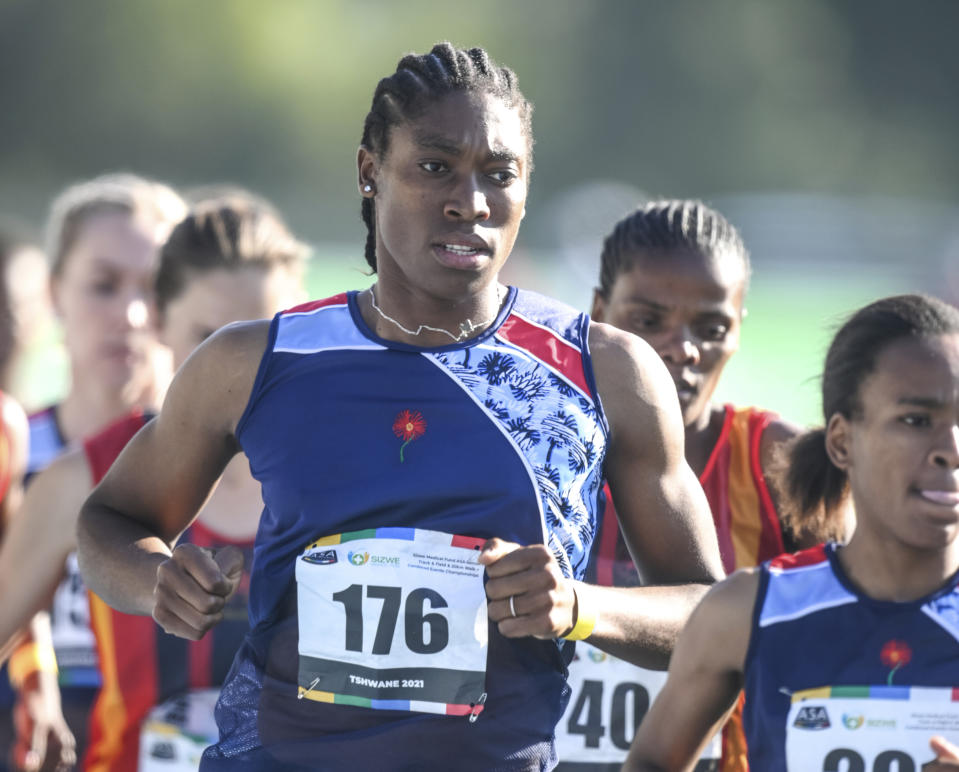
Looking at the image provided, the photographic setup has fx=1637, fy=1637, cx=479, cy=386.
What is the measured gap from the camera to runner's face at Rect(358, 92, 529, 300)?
3.14 metres

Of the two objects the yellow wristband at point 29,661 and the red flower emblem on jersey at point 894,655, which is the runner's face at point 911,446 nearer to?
the red flower emblem on jersey at point 894,655

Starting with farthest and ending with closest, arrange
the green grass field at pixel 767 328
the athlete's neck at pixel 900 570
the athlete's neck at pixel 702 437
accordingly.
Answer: the green grass field at pixel 767 328 < the athlete's neck at pixel 702 437 < the athlete's neck at pixel 900 570

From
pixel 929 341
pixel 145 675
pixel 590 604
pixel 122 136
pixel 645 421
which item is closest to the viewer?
pixel 590 604

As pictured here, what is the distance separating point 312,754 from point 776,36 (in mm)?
29791

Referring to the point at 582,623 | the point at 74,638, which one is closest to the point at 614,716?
the point at 582,623

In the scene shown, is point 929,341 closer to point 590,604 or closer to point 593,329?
point 593,329

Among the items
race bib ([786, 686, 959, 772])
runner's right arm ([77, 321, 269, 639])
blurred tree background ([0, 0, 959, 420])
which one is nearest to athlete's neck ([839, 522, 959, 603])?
race bib ([786, 686, 959, 772])

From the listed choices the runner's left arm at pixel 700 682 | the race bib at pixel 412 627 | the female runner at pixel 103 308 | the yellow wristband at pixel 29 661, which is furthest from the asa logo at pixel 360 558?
the female runner at pixel 103 308

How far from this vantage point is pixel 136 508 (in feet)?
11.1

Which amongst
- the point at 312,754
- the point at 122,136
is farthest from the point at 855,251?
the point at 312,754

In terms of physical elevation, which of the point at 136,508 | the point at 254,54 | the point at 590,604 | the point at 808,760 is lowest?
the point at 808,760

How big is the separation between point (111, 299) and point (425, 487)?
344 centimetres

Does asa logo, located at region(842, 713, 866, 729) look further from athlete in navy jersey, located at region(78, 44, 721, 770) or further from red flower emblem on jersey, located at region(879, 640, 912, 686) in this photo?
athlete in navy jersey, located at region(78, 44, 721, 770)

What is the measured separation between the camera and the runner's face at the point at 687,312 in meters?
4.26
